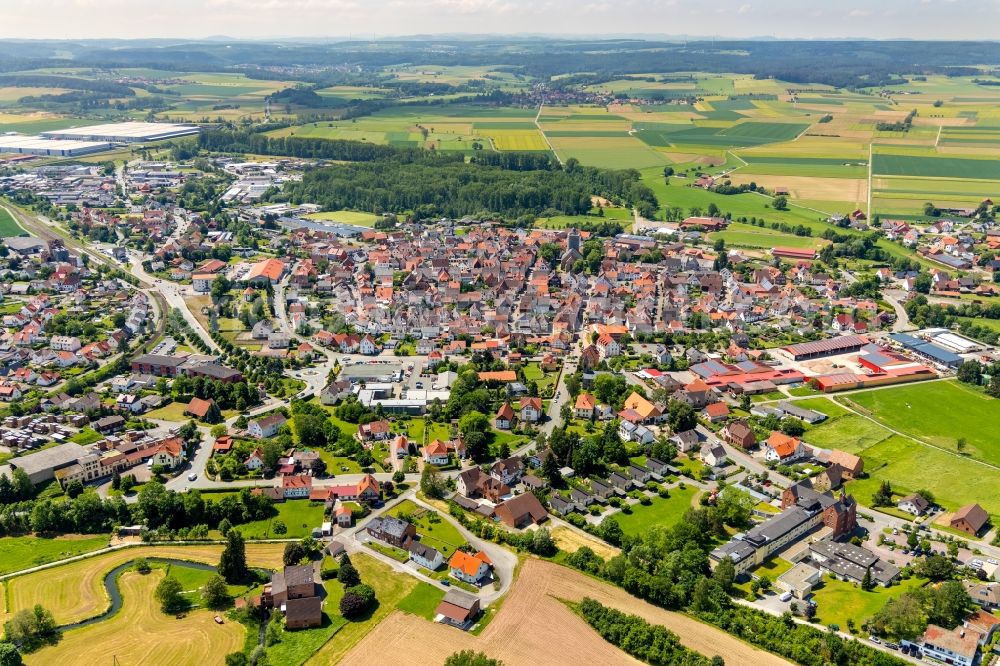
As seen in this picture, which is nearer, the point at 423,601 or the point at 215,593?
the point at 215,593

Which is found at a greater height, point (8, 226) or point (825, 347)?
point (8, 226)

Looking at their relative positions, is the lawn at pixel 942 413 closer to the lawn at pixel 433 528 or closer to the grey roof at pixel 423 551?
the lawn at pixel 433 528

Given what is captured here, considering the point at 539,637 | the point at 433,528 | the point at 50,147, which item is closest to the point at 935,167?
the point at 433,528

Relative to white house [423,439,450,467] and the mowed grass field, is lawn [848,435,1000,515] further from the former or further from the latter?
the mowed grass field

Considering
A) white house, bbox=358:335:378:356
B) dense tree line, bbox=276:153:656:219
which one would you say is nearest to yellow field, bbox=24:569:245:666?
white house, bbox=358:335:378:356

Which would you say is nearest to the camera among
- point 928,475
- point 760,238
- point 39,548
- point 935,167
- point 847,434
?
point 39,548

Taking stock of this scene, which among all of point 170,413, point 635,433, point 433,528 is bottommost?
point 433,528

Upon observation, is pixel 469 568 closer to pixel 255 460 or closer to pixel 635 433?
pixel 255 460
